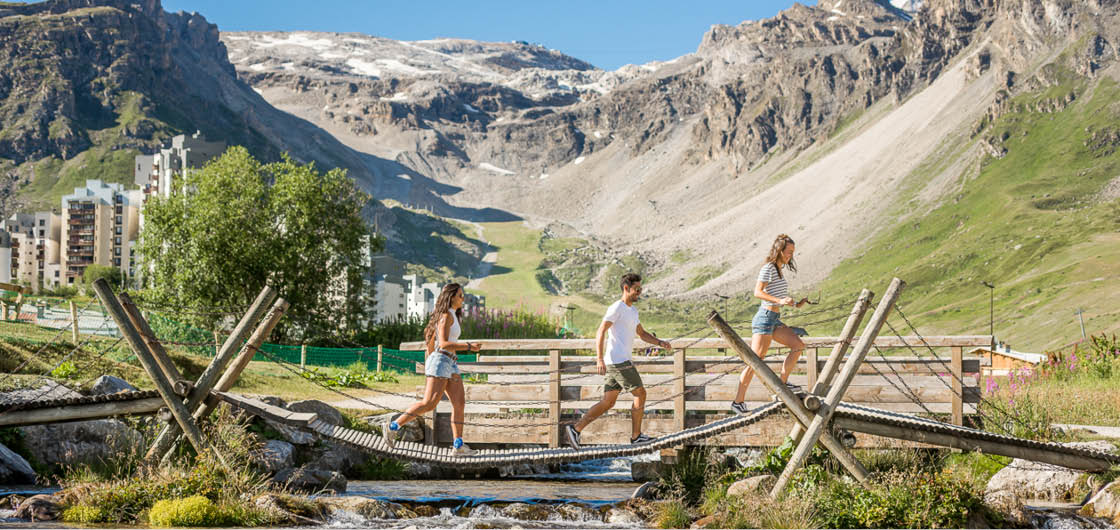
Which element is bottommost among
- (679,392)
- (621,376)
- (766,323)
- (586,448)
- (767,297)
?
(586,448)

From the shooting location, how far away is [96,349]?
2300cm

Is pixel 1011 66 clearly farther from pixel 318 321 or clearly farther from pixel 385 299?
pixel 318 321

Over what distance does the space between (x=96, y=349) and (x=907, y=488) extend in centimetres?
1921

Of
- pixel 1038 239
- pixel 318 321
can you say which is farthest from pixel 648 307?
pixel 318 321

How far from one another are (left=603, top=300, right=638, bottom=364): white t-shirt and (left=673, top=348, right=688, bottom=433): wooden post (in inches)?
107

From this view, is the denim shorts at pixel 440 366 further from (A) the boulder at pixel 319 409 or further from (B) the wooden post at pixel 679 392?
(A) the boulder at pixel 319 409

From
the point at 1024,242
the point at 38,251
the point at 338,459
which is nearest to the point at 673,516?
the point at 338,459

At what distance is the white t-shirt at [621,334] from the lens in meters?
12.4

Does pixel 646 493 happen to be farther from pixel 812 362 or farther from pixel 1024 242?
pixel 1024 242

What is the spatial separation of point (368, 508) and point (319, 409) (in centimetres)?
529

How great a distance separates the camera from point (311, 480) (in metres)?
13.9

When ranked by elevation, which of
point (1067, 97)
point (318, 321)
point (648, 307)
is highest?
point (1067, 97)

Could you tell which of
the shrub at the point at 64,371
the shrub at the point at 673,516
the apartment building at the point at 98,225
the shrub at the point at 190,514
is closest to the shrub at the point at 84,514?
the shrub at the point at 190,514

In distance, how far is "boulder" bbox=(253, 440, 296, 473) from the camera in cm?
1432
